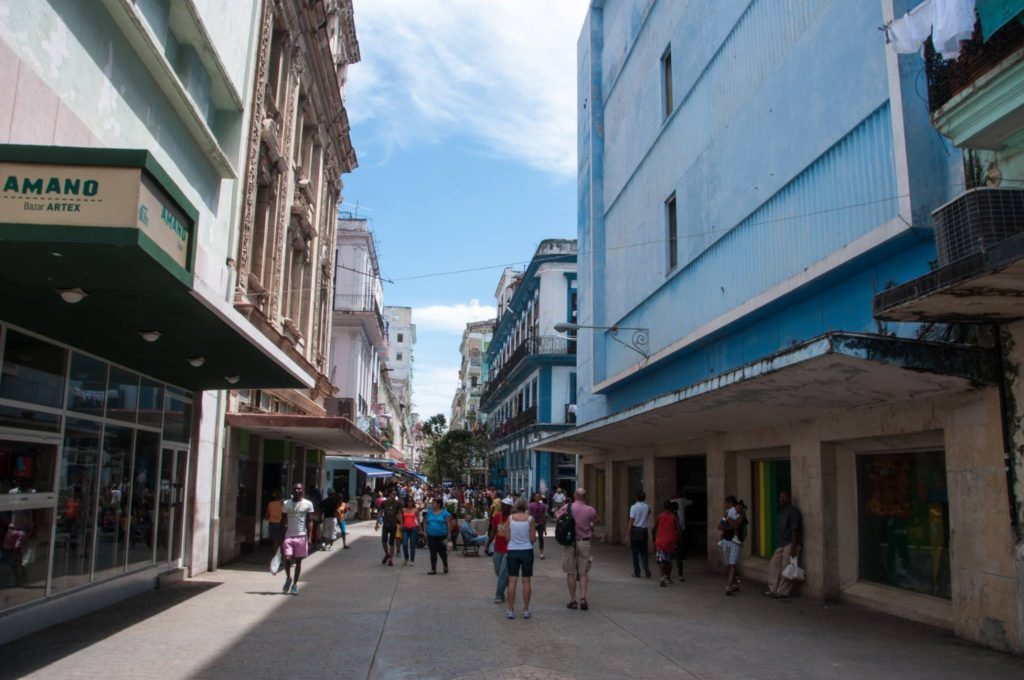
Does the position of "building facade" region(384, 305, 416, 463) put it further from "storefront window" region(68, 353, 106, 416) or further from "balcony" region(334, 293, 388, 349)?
"storefront window" region(68, 353, 106, 416)

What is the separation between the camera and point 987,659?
801 cm

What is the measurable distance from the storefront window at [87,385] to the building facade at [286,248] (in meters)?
2.79

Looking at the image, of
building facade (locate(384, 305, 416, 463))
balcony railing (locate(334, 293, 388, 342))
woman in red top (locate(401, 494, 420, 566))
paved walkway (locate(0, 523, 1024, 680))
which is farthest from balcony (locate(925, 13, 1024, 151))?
building facade (locate(384, 305, 416, 463))

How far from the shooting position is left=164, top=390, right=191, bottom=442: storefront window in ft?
44.0

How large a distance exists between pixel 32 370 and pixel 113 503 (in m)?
3.10

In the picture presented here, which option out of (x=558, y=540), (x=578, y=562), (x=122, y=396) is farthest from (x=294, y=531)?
(x=578, y=562)

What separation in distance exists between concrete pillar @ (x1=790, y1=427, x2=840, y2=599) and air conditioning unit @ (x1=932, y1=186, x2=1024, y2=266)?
523cm

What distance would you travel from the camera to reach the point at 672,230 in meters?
19.3

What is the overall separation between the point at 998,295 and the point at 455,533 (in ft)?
52.1

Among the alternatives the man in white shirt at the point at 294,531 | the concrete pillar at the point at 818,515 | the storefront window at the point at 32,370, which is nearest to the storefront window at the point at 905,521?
the concrete pillar at the point at 818,515

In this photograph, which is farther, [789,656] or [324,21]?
[324,21]

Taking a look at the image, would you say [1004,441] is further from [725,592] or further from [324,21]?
[324,21]

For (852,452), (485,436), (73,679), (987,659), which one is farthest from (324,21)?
(485,436)

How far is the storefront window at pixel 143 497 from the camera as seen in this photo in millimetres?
12125
